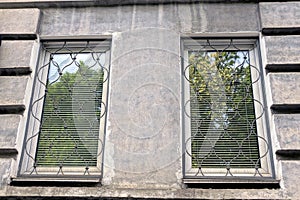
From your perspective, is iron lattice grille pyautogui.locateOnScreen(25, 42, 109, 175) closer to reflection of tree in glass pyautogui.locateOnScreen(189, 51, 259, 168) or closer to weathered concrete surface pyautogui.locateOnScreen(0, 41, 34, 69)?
weathered concrete surface pyautogui.locateOnScreen(0, 41, 34, 69)

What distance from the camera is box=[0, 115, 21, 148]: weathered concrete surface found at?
3297 mm

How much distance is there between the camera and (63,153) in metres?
3.44

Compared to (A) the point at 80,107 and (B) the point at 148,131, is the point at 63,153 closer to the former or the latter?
(A) the point at 80,107

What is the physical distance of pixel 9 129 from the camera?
3355 mm

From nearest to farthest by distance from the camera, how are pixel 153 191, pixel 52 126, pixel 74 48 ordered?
pixel 153 191, pixel 52 126, pixel 74 48

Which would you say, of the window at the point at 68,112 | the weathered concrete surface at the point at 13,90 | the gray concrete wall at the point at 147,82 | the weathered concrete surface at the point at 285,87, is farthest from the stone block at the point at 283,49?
the weathered concrete surface at the point at 13,90

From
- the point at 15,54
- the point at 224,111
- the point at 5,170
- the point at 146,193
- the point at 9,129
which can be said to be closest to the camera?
the point at 146,193

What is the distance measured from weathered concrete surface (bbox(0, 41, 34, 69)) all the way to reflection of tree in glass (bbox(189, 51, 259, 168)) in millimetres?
1545

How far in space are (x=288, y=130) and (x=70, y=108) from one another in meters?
1.92

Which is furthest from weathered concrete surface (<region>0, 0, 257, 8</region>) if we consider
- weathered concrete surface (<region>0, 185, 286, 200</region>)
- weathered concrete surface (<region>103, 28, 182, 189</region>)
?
weathered concrete surface (<region>0, 185, 286, 200</region>)

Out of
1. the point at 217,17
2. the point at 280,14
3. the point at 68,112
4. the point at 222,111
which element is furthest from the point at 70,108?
the point at 280,14

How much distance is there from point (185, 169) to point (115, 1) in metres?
1.87

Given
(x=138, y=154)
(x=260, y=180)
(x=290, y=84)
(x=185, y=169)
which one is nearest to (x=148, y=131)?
(x=138, y=154)

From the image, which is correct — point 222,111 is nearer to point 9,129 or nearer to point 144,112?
point 144,112
